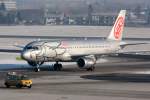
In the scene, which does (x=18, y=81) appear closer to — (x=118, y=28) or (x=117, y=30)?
(x=117, y=30)

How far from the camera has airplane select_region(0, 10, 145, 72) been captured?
69.4 meters

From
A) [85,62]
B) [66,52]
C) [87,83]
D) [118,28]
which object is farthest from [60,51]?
[87,83]

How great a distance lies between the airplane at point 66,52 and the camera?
69.4m

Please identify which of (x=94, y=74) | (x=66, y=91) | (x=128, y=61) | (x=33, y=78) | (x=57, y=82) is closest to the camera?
(x=66, y=91)

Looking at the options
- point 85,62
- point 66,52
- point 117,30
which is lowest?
point 85,62

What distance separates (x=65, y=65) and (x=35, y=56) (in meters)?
11.0

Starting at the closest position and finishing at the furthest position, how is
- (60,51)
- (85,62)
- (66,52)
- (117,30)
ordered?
(85,62)
(60,51)
(66,52)
(117,30)

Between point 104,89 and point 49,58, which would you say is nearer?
point 104,89

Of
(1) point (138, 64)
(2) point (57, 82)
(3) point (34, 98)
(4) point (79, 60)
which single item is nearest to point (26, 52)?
(4) point (79, 60)

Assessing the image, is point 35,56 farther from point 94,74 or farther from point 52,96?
point 52,96

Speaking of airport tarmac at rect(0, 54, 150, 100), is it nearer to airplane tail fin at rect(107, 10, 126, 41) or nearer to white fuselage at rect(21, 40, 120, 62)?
white fuselage at rect(21, 40, 120, 62)

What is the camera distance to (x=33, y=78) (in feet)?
202

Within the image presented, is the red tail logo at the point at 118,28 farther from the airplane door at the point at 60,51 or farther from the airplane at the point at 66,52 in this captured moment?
the airplane door at the point at 60,51

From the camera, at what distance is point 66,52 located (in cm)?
7219
